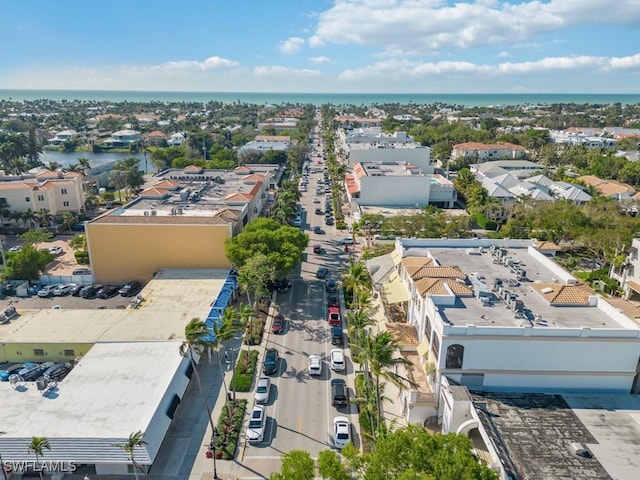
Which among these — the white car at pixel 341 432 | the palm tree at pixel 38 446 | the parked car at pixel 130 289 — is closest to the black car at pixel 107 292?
the parked car at pixel 130 289

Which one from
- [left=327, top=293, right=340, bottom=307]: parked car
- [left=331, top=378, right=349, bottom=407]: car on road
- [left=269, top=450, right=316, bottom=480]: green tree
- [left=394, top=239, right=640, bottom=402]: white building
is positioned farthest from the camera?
[left=327, top=293, right=340, bottom=307]: parked car

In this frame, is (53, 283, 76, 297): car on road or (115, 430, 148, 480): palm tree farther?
(53, 283, 76, 297): car on road

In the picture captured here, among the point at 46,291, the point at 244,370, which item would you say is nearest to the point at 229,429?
the point at 244,370

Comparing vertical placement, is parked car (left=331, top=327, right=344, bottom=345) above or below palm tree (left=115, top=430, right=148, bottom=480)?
below

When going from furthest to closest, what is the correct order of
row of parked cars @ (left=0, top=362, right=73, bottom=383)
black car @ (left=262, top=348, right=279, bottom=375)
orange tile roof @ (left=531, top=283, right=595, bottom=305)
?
1. black car @ (left=262, top=348, right=279, bottom=375)
2. row of parked cars @ (left=0, top=362, right=73, bottom=383)
3. orange tile roof @ (left=531, top=283, right=595, bottom=305)

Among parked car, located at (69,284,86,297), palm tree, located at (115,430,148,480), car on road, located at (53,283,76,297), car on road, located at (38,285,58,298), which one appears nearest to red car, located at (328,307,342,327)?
palm tree, located at (115,430,148,480)

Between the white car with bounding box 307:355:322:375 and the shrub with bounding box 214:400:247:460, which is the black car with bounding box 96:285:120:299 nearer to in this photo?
the shrub with bounding box 214:400:247:460
